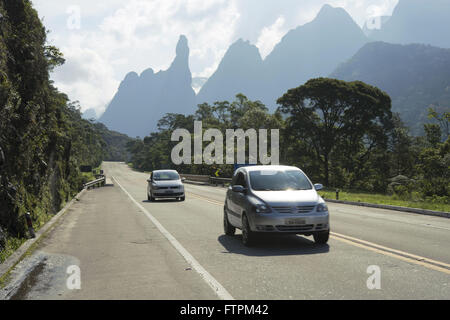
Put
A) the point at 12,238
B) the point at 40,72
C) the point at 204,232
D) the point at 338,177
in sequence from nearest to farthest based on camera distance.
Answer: the point at 12,238, the point at 204,232, the point at 40,72, the point at 338,177

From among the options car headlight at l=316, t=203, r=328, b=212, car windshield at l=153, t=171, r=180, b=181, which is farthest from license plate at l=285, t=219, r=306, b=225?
car windshield at l=153, t=171, r=180, b=181

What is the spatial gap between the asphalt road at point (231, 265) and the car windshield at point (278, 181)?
1.18 meters

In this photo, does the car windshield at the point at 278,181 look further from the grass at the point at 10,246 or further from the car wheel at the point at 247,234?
the grass at the point at 10,246

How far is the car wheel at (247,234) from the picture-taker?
9156 millimetres

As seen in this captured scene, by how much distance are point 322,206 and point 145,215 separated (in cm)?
908

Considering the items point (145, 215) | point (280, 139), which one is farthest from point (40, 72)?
point (280, 139)

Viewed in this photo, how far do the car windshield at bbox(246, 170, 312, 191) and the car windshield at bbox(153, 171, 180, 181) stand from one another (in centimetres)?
1548

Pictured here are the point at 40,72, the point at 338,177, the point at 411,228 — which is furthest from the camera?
the point at 338,177

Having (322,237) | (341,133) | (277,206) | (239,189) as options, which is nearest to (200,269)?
(277,206)

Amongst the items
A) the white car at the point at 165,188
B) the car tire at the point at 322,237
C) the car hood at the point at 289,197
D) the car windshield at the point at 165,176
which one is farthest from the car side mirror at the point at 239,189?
the car windshield at the point at 165,176

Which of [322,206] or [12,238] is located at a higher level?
[322,206]
